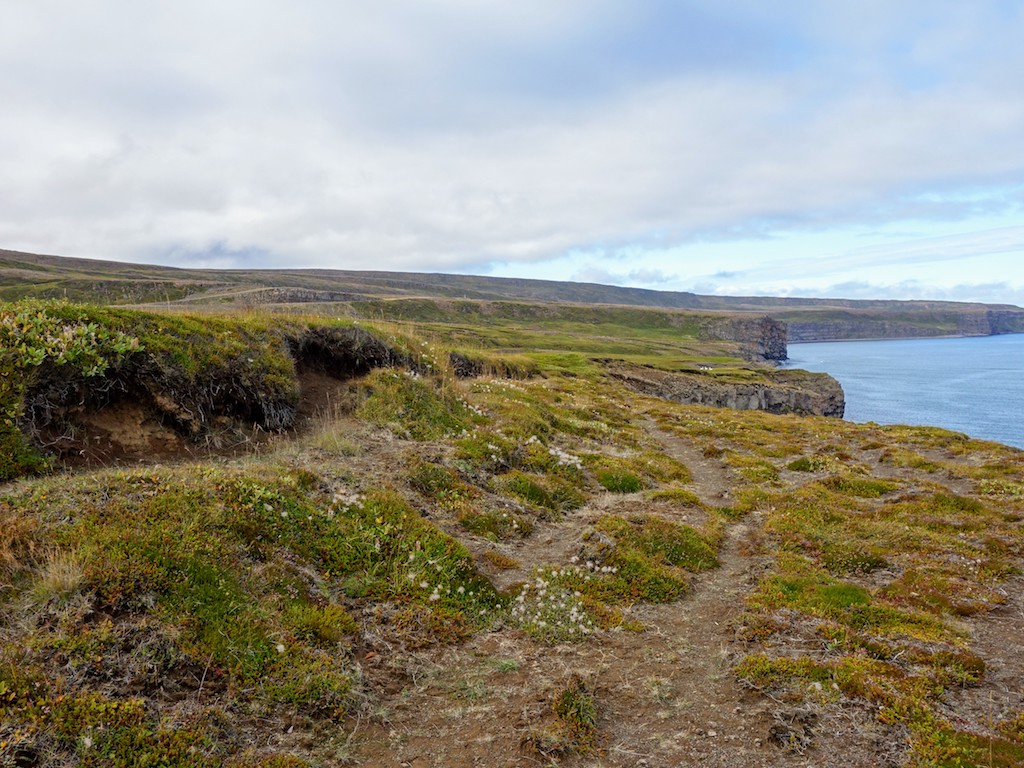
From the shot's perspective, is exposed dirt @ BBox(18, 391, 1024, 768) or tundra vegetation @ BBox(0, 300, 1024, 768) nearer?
tundra vegetation @ BBox(0, 300, 1024, 768)

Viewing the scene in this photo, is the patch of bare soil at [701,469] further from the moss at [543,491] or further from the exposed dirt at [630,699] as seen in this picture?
the exposed dirt at [630,699]

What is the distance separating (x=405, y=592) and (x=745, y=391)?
301 feet

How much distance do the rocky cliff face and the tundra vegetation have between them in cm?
5886

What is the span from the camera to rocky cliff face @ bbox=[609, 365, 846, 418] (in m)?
77.7

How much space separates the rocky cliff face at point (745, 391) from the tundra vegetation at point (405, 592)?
58.9m

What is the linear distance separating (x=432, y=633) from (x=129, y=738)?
429cm

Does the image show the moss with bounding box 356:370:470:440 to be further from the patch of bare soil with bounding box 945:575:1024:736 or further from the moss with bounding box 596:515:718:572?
the patch of bare soil with bounding box 945:575:1024:736

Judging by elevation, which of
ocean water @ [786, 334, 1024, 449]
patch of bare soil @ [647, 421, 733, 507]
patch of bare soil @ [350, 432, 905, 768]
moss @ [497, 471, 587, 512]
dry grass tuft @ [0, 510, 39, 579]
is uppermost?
dry grass tuft @ [0, 510, 39, 579]

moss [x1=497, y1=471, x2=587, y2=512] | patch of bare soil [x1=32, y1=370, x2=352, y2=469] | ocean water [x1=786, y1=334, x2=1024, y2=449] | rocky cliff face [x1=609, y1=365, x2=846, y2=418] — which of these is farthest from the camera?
ocean water [x1=786, y1=334, x2=1024, y2=449]

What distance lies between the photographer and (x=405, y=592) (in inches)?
378

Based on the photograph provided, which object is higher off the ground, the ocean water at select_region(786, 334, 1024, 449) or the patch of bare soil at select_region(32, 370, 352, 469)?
the patch of bare soil at select_region(32, 370, 352, 469)

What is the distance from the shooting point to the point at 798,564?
41.1 feet

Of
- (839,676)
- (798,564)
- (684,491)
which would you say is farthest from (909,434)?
(839,676)

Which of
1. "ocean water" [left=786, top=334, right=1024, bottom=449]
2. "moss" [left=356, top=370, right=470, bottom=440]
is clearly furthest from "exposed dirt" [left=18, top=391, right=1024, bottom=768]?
"ocean water" [left=786, top=334, right=1024, bottom=449]
